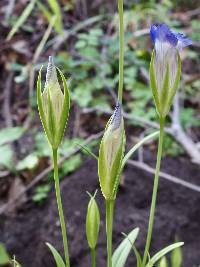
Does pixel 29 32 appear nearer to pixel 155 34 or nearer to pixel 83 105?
pixel 83 105

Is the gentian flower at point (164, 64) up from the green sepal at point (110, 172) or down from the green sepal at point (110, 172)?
up

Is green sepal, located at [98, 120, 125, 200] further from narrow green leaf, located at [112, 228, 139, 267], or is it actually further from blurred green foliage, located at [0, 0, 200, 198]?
blurred green foliage, located at [0, 0, 200, 198]

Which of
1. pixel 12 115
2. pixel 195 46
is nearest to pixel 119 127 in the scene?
pixel 12 115

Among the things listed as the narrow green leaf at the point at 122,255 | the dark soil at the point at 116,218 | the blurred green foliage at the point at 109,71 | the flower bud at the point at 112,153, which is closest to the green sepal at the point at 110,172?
the flower bud at the point at 112,153

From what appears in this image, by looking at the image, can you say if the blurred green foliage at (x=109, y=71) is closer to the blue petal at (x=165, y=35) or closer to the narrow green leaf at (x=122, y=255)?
the narrow green leaf at (x=122, y=255)

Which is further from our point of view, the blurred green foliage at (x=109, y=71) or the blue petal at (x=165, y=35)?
the blurred green foliage at (x=109, y=71)
